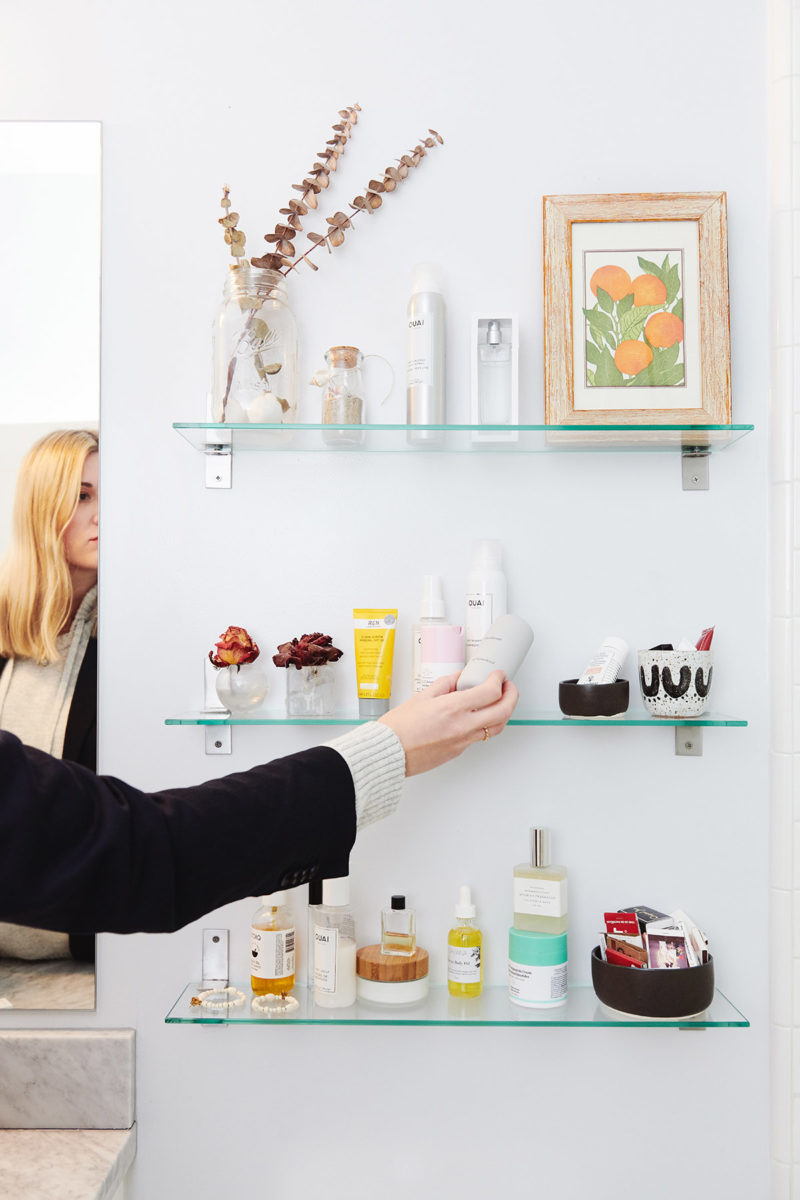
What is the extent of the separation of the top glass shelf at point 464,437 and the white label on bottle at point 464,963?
613mm

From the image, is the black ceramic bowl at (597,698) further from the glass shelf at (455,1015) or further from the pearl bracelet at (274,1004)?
the pearl bracelet at (274,1004)

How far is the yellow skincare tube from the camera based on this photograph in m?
1.15

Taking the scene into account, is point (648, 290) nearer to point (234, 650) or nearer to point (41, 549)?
point (234, 650)

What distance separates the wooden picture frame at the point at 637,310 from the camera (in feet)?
3.84

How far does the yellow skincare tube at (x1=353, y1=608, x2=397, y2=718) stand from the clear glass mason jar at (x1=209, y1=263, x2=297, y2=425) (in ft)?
0.85

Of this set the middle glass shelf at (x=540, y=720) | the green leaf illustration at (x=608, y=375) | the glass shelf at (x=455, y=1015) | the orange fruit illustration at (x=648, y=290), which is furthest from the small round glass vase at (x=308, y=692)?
the orange fruit illustration at (x=648, y=290)

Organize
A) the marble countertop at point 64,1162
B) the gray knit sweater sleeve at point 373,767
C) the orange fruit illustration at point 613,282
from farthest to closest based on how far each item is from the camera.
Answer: the orange fruit illustration at point 613,282 → the marble countertop at point 64,1162 → the gray knit sweater sleeve at point 373,767

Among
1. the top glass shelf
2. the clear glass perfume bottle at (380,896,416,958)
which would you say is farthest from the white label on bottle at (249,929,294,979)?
the top glass shelf

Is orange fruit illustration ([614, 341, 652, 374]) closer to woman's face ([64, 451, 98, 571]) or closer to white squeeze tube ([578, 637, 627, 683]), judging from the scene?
white squeeze tube ([578, 637, 627, 683])

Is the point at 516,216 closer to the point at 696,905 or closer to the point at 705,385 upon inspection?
the point at 705,385

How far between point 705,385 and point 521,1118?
3.07ft

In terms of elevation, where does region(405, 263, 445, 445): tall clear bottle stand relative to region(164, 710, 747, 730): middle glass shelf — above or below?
above

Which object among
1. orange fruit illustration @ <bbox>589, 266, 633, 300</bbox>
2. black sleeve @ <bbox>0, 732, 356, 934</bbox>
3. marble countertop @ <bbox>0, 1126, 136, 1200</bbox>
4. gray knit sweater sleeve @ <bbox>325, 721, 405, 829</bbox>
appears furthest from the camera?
orange fruit illustration @ <bbox>589, 266, 633, 300</bbox>

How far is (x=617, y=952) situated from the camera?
1.12 metres
